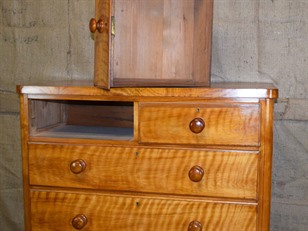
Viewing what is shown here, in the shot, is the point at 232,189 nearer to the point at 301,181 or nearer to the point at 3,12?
the point at 301,181

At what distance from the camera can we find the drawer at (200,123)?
1602mm

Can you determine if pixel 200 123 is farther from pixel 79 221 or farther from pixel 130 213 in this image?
pixel 79 221

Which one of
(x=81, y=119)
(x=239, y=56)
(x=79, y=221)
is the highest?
(x=239, y=56)

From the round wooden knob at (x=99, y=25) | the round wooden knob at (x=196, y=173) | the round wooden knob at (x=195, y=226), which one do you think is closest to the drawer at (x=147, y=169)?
the round wooden knob at (x=196, y=173)

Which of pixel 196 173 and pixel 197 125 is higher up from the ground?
pixel 197 125

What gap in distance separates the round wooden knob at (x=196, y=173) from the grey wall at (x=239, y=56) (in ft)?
2.43

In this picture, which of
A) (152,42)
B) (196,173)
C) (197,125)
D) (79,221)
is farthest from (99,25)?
(79,221)

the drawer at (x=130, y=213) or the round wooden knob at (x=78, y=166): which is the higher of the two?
the round wooden knob at (x=78, y=166)

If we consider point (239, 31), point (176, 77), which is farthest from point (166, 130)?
point (239, 31)

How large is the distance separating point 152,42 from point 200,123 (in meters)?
0.44

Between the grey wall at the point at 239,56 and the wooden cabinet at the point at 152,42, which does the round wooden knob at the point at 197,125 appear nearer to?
the wooden cabinet at the point at 152,42

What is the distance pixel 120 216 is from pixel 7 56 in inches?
50.3

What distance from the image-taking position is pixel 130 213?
174 centimetres

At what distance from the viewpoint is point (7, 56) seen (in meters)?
2.48
